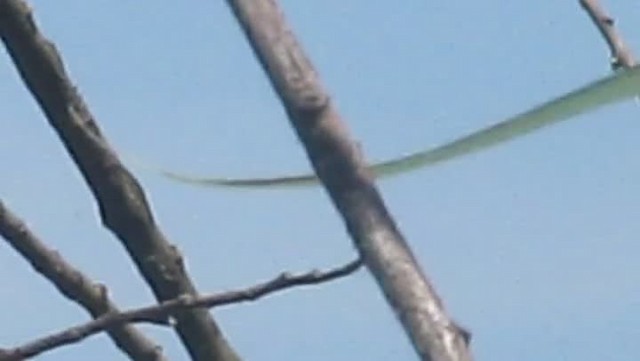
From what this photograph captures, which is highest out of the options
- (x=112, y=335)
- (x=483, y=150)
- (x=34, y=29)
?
(x=34, y=29)

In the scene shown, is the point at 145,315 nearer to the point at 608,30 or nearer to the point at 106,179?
the point at 106,179

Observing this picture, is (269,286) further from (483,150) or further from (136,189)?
(483,150)

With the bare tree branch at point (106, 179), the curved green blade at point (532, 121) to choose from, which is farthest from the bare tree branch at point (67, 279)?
the curved green blade at point (532, 121)

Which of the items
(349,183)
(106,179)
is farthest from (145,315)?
(349,183)

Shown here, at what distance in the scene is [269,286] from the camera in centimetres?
95

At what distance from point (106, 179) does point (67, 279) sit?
0.31 ft

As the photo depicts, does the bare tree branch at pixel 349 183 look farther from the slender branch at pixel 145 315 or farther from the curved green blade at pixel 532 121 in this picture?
the slender branch at pixel 145 315

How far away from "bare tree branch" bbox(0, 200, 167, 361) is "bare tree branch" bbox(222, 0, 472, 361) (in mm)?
460

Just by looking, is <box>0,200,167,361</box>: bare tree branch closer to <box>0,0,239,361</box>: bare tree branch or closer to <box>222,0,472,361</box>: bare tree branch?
<box>0,0,239,361</box>: bare tree branch

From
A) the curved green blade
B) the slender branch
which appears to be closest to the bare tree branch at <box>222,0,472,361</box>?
the curved green blade

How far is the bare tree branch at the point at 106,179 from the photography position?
1007mm

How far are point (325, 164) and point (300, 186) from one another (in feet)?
0.35

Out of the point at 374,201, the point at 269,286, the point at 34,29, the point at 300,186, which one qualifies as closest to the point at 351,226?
the point at 374,201

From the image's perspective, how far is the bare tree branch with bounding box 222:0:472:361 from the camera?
609 mm
